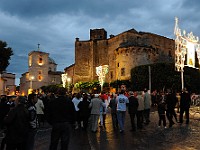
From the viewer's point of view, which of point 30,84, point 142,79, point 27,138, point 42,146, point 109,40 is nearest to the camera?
point 27,138

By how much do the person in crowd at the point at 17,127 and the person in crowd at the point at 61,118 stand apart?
851 millimetres

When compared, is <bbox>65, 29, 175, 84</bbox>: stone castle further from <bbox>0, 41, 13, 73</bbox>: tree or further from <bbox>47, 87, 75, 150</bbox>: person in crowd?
<bbox>47, 87, 75, 150</bbox>: person in crowd

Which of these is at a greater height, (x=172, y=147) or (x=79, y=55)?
(x=79, y=55)

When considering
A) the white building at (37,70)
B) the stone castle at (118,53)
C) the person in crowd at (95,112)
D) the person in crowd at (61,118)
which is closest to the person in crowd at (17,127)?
the person in crowd at (61,118)

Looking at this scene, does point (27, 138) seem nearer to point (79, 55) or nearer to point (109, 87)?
point (109, 87)

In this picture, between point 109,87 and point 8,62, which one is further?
point 109,87

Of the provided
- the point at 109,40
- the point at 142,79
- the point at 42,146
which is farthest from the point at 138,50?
the point at 42,146

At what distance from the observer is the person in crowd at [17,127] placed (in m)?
5.72

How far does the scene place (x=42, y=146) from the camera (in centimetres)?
952

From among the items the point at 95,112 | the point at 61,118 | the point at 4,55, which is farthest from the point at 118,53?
the point at 61,118

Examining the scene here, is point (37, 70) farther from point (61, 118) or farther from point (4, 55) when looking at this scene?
point (61, 118)

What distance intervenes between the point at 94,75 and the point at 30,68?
2477cm

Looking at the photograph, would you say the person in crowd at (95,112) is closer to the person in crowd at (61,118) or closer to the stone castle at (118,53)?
the person in crowd at (61,118)

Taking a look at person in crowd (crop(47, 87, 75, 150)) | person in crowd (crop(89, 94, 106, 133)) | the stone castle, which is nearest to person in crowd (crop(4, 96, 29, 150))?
person in crowd (crop(47, 87, 75, 150))
